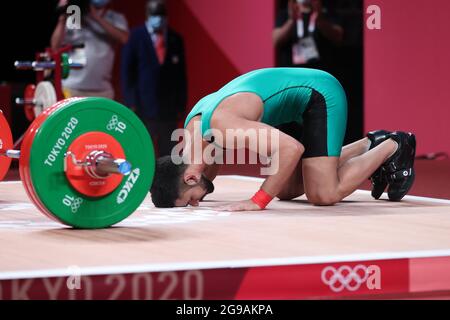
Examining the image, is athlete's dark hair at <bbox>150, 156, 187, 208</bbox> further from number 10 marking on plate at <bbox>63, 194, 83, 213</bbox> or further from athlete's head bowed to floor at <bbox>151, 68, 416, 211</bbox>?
number 10 marking on plate at <bbox>63, 194, 83, 213</bbox>

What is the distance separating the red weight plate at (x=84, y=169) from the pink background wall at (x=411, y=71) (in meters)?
5.24

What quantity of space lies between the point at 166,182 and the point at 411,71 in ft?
15.6

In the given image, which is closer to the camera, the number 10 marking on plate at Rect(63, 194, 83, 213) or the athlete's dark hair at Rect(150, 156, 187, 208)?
the number 10 marking on plate at Rect(63, 194, 83, 213)

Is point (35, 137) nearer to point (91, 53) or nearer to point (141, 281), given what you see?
point (141, 281)

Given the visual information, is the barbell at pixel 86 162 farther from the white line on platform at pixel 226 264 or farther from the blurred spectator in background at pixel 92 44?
the blurred spectator in background at pixel 92 44

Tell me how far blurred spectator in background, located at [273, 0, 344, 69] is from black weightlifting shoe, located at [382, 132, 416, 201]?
4.05 metres

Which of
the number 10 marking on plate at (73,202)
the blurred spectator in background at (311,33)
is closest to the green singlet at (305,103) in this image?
the number 10 marking on plate at (73,202)

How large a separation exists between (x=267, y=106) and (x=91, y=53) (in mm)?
3748

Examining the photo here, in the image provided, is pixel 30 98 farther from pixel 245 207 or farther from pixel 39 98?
pixel 245 207

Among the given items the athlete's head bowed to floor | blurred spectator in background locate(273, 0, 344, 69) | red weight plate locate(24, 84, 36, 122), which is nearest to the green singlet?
the athlete's head bowed to floor

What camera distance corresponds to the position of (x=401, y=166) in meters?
4.24

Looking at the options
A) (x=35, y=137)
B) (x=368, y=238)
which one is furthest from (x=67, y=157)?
(x=368, y=238)

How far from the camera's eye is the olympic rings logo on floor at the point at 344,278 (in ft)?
8.13

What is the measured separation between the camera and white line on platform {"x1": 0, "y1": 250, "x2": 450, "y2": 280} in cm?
233
